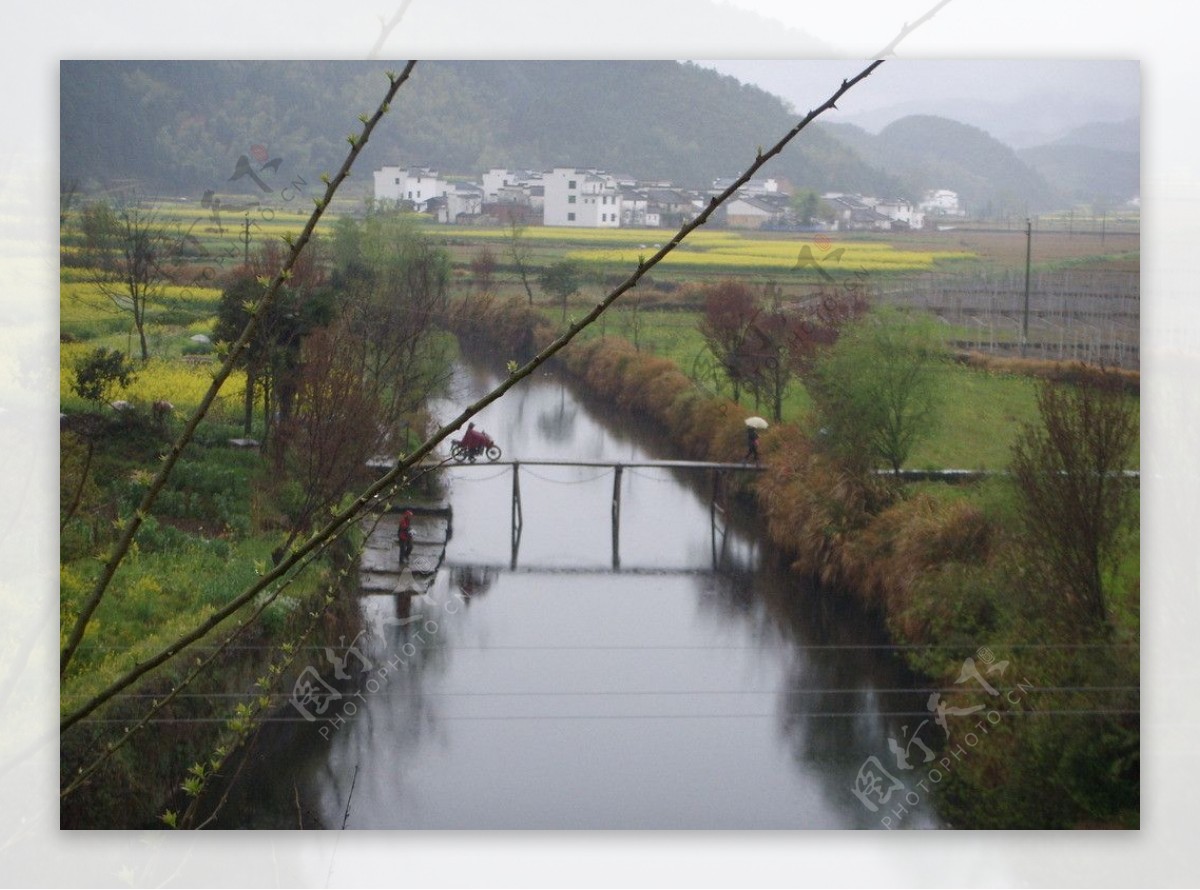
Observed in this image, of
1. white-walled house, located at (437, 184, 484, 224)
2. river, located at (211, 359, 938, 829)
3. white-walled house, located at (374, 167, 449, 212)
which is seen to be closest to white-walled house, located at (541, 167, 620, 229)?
white-walled house, located at (437, 184, 484, 224)

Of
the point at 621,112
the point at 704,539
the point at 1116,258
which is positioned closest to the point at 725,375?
the point at 704,539

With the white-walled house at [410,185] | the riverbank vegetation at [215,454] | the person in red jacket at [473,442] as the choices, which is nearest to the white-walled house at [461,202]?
the white-walled house at [410,185]

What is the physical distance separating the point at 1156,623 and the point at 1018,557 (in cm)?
37

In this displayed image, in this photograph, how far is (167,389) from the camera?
3.45 m

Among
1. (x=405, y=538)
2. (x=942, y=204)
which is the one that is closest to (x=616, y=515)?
(x=405, y=538)

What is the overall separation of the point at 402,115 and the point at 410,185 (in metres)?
0.20

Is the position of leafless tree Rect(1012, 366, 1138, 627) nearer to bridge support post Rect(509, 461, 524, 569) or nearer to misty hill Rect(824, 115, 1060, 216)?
misty hill Rect(824, 115, 1060, 216)

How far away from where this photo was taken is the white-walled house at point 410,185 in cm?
355

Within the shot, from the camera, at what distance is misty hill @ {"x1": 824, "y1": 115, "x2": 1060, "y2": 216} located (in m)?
3.61

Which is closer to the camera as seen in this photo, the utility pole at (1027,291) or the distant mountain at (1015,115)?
A: the distant mountain at (1015,115)

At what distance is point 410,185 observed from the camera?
3.56 meters

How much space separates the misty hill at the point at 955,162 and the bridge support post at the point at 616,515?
3.46ft

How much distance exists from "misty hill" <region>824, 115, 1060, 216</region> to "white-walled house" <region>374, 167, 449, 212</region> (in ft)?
3.47

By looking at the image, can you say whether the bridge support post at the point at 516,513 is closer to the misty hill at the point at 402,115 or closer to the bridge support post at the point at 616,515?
the bridge support post at the point at 616,515
